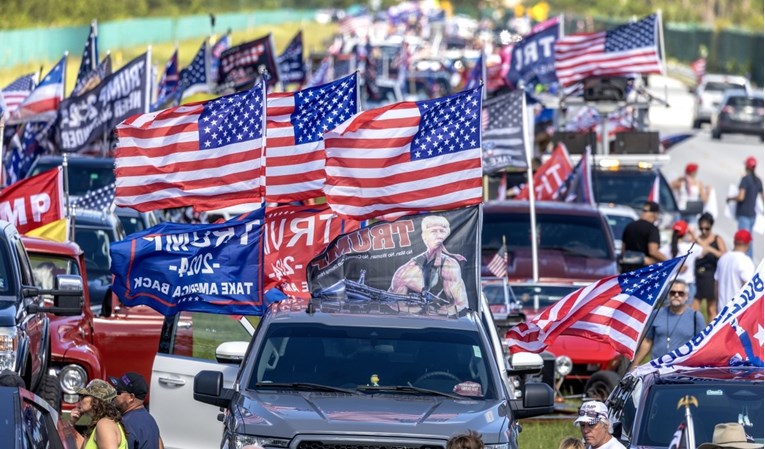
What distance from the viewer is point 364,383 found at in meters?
10.7

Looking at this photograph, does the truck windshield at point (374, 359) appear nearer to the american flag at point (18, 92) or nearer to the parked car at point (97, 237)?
the parked car at point (97, 237)

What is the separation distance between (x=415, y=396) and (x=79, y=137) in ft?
41.3

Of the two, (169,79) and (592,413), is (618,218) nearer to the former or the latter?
(169,79)

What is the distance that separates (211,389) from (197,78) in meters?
19.1

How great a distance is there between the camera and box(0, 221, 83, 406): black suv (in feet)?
39.8

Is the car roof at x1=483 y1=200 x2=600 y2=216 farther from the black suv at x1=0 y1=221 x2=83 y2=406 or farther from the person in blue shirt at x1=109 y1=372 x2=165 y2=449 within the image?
the person in blue shirt at x1=109 y1=372 x2=165 y2=449

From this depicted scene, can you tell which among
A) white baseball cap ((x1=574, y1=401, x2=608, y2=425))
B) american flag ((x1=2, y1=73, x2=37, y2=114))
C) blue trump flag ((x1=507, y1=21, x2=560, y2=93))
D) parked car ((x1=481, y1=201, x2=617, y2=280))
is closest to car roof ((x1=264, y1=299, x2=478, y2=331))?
white baseball cap ((x1=574, y1=401, x2=608, y2=425))

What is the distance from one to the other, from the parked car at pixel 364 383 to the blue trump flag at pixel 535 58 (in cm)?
1942

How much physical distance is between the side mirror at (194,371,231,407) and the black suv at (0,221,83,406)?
186 centimetres

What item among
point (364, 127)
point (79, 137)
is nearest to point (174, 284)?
point (364, 127)

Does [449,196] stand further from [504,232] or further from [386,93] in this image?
[386,93]

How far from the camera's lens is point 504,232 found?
20750mm

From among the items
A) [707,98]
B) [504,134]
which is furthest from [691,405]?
[707,98]

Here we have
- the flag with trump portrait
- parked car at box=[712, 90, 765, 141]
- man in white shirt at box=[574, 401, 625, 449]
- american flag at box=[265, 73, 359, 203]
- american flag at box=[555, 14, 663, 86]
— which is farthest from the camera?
parked car at box=[712, 90, 765, 141]
